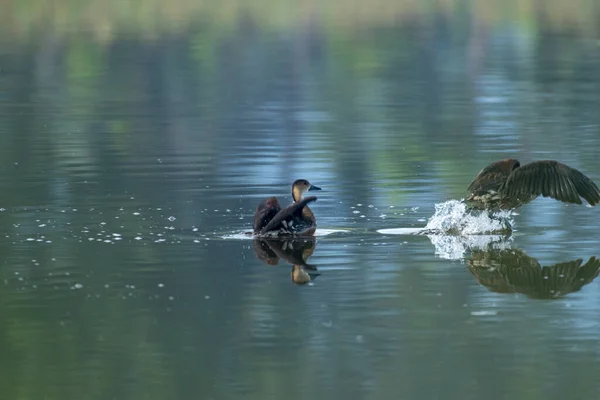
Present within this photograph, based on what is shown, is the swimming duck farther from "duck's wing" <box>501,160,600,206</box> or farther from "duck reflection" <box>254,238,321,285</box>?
"duck reflection" <box>254,238,321,285</box>

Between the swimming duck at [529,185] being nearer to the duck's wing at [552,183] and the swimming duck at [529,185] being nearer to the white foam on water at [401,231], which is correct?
the duck's wing at [552,183]

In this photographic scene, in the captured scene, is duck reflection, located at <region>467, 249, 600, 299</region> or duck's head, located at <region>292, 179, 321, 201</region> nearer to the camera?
duck reflection, located at <region>467, 249, 600, 299</region>

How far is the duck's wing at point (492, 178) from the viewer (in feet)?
46.5

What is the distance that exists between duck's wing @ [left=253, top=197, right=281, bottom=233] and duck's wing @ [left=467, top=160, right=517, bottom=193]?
1.69 m

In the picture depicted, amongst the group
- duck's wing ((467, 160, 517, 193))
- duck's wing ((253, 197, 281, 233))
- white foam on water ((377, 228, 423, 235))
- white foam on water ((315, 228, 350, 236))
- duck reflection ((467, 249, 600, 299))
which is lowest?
white foam on water ((315, 228, 350, 236))

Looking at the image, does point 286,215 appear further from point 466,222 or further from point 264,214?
point 466,222

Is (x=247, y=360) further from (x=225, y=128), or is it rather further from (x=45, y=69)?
(x=45, y=69)

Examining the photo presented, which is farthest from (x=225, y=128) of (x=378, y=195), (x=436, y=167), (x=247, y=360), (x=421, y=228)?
(x=247, y=360)

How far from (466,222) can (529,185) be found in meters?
0.88

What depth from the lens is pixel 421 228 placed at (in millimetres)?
14273

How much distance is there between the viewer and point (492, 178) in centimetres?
1423

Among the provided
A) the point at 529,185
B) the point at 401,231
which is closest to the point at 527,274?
the point at 529,185

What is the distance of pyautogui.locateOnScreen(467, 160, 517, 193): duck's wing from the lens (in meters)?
14.2

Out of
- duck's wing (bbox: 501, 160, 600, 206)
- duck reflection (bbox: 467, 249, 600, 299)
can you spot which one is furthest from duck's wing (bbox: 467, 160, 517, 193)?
duck reflection (bbox: 467, 249, 600, 299)
